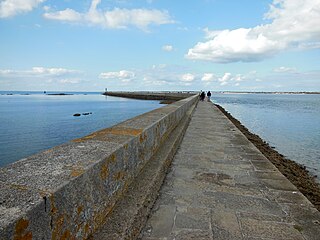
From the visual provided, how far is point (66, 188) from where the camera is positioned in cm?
152

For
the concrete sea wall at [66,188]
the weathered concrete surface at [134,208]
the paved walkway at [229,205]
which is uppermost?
the concrete sea wall at [66,188]

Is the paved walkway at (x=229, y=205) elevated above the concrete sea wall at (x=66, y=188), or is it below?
below

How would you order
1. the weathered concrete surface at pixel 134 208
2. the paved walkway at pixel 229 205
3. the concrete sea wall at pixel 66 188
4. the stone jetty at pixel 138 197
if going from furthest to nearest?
the paved walkway at pixel 229 205 < the weathered concrete surface at pixel 134 208 < the stone jetty at pixel 138 197 < the concrete sea wall at pixel 66 188

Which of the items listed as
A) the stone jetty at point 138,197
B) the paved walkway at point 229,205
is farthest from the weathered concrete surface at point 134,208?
the paved walkway at point 229,205

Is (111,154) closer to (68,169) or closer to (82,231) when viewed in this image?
(68,169)

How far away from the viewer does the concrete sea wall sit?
1.22 metres

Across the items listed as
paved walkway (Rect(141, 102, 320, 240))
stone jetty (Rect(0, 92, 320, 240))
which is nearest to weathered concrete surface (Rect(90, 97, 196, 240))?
stone jetty (Rect(0, 92, 320, 240))

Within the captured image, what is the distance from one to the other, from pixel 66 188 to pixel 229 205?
236 cm

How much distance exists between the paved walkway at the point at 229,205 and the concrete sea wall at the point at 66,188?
0.72 metres

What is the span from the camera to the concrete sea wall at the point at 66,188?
1.22 metres

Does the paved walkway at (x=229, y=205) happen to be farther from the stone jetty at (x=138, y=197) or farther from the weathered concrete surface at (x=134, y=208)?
the weathered concrete surface at (x=134, y=208)

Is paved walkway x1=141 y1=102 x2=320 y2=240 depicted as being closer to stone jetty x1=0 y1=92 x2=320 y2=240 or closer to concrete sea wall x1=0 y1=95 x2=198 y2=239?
stone jetty x1=0 y1=92 x2=320 y2=240

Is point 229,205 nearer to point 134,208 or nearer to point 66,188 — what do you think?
point 134,208

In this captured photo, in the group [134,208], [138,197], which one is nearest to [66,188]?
[134,208]
